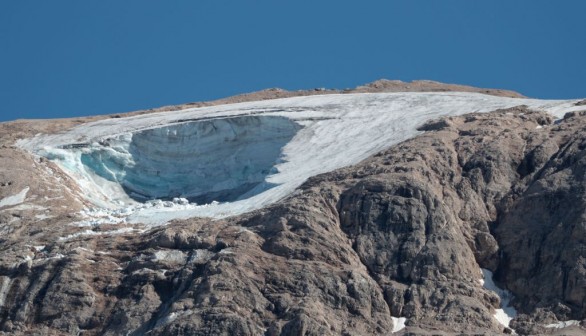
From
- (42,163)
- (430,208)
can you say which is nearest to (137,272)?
(430,208)

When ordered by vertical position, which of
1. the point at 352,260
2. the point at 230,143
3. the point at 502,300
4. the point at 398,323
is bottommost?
the point at 398,323

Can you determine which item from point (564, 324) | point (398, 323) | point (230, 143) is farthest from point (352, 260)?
point (230, 143)

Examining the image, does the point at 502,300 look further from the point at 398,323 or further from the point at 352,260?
the point at 352,260

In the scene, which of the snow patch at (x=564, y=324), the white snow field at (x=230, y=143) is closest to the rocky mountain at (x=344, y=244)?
the snow patch at (x=564, y=324)

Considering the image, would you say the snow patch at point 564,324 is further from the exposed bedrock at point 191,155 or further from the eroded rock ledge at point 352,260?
the exposed bedrock at point 191,155

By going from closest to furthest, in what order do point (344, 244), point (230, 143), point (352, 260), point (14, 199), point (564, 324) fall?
point (564, 324) → point (352, 260) → point (344, 244) → point (14, 199) → point (230, 143)

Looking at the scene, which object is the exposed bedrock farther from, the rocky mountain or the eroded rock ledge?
the eroded rock ledge

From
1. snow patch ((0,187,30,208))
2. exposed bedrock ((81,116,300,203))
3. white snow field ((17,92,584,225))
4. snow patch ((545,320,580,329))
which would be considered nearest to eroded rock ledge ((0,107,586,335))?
snow patch ((545,320,580,329))
